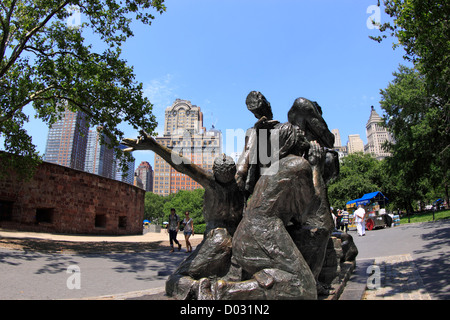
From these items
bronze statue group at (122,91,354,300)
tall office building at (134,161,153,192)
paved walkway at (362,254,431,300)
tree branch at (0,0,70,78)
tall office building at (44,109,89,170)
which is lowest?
paved walkway at (362,254,431,300)

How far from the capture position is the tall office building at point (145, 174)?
8638 cm

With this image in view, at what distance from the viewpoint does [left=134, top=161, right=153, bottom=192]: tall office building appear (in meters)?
86.4

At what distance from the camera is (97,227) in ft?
62.8

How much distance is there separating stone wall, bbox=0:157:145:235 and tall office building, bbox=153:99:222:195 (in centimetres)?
550

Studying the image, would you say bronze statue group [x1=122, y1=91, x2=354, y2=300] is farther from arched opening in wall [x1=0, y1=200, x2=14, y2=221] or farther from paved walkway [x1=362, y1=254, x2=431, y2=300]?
arched opening in wall [x1=0, y1=200, x2=14, y2=221]

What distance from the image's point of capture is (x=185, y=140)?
10031 mm

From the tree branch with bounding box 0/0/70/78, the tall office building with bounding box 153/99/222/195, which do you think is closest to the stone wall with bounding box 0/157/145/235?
the tall office building with bounding box 153/99/222/195

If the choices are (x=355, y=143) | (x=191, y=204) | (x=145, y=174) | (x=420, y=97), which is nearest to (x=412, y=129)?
(x=420, y=97)

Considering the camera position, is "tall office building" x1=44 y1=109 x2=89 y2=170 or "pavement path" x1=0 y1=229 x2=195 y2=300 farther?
"tall office building" x1=44 y1=109 x2=89 y2=170

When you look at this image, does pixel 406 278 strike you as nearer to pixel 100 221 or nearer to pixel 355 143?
pixel 100 221

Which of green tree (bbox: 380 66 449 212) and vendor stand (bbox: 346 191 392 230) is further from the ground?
green tree (bbox: 380 66 449 212)
